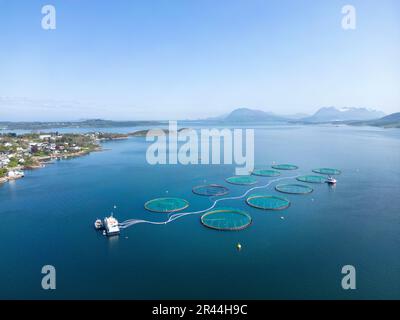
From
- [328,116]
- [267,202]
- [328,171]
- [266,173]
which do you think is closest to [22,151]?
[266,173]

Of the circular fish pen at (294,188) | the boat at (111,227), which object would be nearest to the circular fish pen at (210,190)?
the circular fish pen at (294,188)

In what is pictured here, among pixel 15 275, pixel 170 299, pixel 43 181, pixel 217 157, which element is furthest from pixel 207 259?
pixel 217 157

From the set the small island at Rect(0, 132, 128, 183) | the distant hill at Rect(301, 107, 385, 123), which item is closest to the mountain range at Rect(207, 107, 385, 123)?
the distant hill at Rect(301, 107, 385, 123)

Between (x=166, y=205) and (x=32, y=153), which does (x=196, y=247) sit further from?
(x=32, y=153)

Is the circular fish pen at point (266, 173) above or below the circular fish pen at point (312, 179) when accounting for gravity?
above

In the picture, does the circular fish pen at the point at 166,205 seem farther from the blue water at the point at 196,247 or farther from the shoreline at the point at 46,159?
the shoreline at the point at 46,159

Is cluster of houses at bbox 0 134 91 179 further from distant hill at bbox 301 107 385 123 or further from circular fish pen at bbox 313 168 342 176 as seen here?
distant hill at bbox 301 107 385 123
